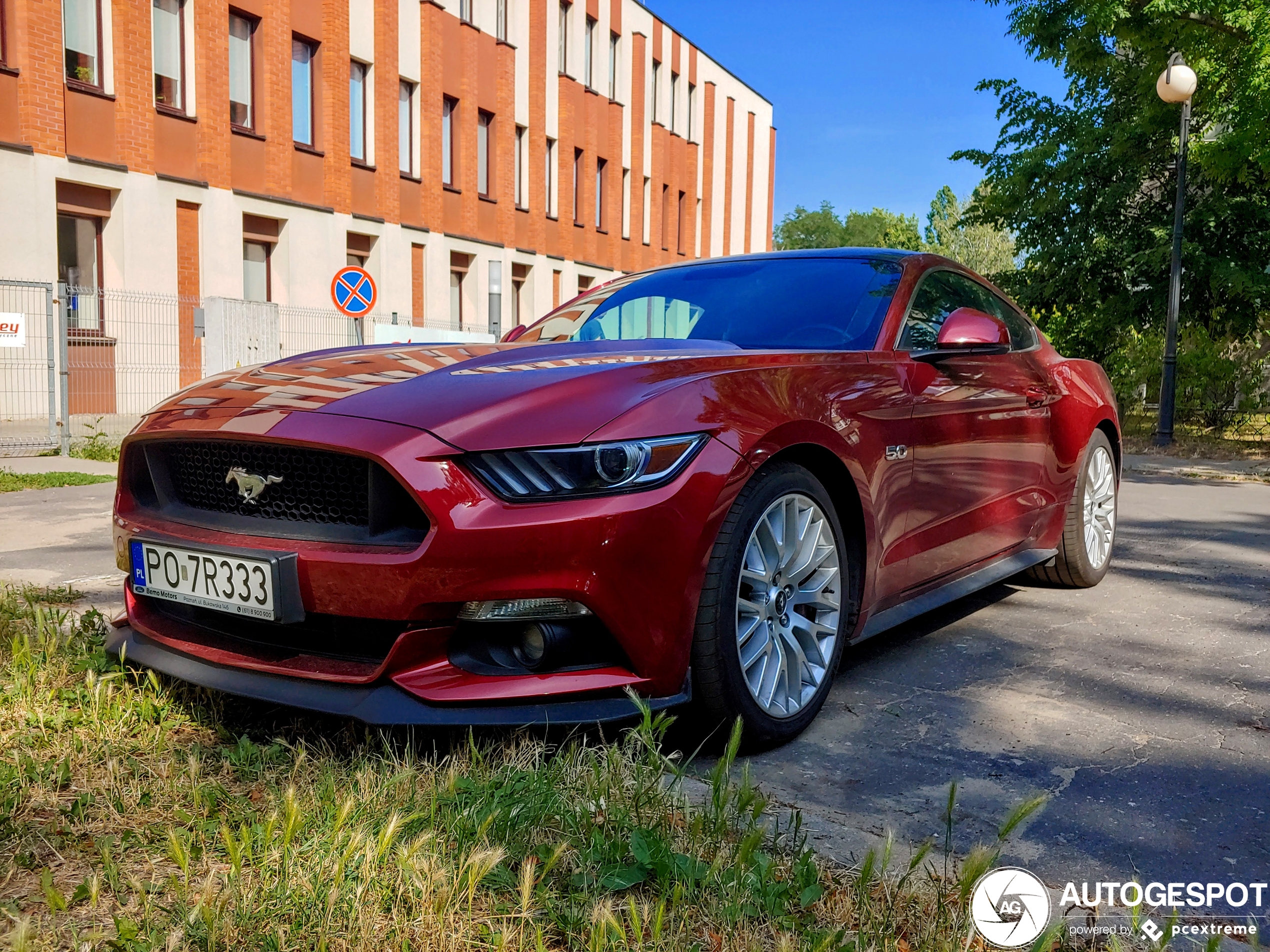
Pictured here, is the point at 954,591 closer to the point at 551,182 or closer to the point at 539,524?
the point at 539,524

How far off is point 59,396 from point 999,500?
457 inches

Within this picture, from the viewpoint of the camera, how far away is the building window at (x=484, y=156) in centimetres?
2661

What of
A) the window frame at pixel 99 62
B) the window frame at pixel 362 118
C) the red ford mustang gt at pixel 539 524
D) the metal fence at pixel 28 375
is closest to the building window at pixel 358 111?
the window frame at pixel 362 118

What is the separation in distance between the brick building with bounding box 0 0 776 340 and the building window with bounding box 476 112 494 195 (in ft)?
0.22

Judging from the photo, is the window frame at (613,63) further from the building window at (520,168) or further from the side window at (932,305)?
the side window at (932,305)

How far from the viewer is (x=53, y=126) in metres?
16.2

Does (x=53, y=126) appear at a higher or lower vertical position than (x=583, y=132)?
lower

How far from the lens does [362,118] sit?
894 inches

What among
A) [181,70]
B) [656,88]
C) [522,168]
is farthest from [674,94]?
[181,70]

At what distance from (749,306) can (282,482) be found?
1.93 metres

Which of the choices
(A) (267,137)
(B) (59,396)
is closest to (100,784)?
(B) (59,396)

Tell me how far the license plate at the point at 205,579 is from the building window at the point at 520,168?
2609 cm

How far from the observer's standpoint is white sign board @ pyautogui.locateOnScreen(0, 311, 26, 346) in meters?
12.4

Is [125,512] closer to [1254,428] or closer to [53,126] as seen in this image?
[53,126]
